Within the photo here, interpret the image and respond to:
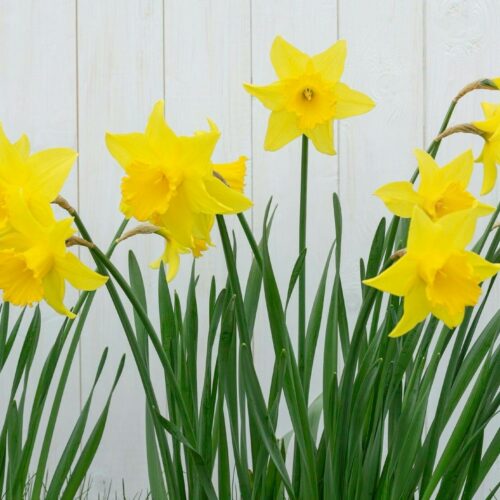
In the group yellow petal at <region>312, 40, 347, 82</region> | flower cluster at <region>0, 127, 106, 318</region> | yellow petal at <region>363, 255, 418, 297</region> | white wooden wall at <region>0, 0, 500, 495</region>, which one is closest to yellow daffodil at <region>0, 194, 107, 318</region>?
flower cluster at <region>0, 127, 106, 318</region>

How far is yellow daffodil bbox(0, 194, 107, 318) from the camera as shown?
71 cm

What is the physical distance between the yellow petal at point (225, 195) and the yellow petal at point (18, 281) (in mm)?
171

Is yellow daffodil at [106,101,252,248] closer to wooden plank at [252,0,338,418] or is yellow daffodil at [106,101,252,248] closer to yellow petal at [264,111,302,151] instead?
yellow petal at [264,111,302,151]

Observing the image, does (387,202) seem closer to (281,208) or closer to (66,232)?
(66,232)

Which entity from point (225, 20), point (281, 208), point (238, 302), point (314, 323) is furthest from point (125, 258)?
point (238, 302)

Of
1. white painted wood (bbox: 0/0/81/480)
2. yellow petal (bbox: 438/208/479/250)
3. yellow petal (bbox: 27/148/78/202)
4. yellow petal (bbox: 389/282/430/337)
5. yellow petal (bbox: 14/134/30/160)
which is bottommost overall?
yellow petal (bbox: 389/282/430/337)

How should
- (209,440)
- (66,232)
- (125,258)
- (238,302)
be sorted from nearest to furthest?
1. (66,232)
2. (238,302)
3. (209,440)
4. (125,258)

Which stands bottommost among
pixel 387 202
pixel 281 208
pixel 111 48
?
pixel 387 202

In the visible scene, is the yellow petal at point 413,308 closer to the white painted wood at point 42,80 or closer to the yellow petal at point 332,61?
the yellow petal at point 332,61

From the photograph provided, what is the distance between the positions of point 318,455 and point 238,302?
246 mm

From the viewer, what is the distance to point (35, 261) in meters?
0.71

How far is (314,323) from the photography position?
105 cm

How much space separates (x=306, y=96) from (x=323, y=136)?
6 centimetres

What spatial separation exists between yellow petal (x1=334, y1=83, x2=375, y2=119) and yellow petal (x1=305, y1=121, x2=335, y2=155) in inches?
0.8
